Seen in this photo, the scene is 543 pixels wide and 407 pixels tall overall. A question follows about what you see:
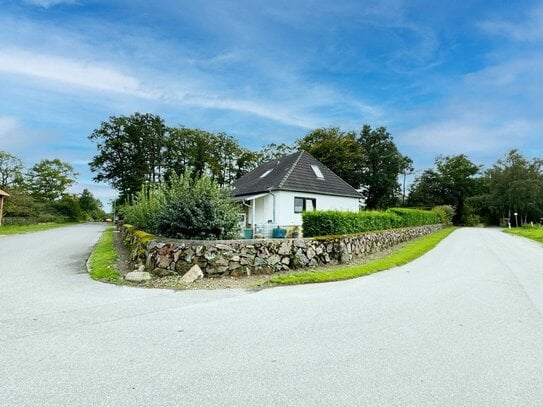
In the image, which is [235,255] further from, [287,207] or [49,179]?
[49,179]

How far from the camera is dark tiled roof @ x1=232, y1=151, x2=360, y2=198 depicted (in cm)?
2158

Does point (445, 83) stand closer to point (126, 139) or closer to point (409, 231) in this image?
point (409, 231)

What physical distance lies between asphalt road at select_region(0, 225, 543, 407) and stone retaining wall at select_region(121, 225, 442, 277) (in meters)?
1.50

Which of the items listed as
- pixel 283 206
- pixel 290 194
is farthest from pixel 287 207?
pixel 290 194

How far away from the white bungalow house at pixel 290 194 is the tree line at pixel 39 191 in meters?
28.3

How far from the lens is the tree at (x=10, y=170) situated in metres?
45.1

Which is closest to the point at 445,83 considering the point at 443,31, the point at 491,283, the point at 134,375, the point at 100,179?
the point at 443,31

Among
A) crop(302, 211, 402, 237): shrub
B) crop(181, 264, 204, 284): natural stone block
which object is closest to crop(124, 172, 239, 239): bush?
crop(181, 264, 204, 284): natural stone block

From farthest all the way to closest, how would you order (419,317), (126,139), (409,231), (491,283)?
(126,139) → (409,231) → (491,283) → (419,317)

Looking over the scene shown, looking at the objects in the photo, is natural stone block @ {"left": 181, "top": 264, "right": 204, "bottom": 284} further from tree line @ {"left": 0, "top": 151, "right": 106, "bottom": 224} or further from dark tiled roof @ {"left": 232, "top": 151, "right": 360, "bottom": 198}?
tree line @ {"left": 0, "top": 151, "right": 106, "bottom": 224}

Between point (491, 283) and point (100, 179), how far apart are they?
45.1 m

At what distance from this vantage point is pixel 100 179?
4225 centimetres

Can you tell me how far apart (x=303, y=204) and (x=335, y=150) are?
17.1m

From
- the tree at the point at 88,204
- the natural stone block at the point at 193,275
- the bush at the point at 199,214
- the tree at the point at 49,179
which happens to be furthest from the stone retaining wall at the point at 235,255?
the tree at the point at 88,204
